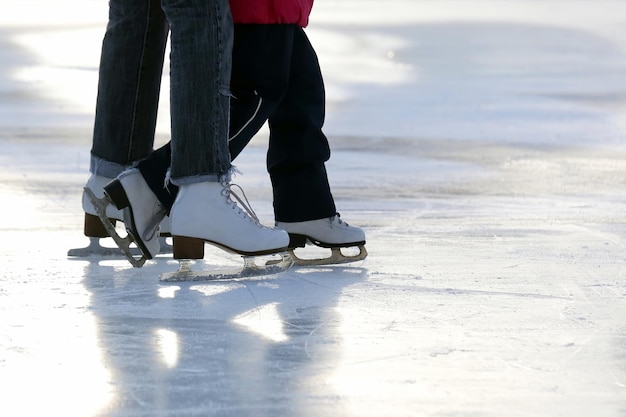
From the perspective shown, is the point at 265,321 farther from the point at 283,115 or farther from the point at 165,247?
the point at 165,247

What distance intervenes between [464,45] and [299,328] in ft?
33.6

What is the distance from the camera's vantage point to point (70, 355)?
1.97 metres

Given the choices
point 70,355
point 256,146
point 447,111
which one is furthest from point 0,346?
point 447,111

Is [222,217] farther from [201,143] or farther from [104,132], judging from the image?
[104,132]

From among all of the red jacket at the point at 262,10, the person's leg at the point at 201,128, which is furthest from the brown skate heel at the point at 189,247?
the red jacket at the point at 262,10

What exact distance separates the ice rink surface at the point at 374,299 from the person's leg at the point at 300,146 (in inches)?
7.4

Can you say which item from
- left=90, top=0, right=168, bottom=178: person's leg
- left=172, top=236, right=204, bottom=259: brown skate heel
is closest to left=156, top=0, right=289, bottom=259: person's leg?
left=172, top=236, right=204, bottom=259: brown skate heel

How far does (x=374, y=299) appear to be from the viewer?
2.45 metres

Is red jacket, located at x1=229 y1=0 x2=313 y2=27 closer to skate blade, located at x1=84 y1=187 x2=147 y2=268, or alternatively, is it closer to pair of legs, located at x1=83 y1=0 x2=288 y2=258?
pair of legs, located at x1=83 y1=0 x2=288 y2=258

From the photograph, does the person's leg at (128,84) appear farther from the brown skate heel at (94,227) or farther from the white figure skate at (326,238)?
the white figure skate at (326,238)

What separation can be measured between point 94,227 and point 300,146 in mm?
479

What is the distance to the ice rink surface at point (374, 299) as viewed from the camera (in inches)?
70.1

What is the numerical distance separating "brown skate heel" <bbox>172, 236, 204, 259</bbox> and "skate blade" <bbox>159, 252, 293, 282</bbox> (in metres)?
0.02

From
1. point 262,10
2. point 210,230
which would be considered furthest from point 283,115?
point 210,230
